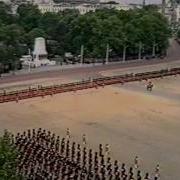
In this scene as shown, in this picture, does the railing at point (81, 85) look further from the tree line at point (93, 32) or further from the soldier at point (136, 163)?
the soldier at point (136, 163)

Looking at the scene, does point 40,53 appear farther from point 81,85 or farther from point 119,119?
point 119,119

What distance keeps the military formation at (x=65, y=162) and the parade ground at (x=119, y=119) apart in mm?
932

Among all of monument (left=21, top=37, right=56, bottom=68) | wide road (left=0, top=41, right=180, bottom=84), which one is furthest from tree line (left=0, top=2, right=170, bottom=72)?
wide road (left=0, top=41, right=180, bottom=84)

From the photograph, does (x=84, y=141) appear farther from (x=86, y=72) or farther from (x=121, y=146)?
(x=86, y=72)

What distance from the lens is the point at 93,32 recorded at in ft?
169

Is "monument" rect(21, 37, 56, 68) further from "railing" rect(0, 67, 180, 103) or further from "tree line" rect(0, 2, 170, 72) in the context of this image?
"railing" rect(0, 67, 180, 103)

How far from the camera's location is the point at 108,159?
2253 cm

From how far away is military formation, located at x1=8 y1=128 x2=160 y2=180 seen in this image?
2052 cm

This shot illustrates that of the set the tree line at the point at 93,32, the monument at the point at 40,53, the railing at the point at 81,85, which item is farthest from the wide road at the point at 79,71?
the monument at the point at 40,53

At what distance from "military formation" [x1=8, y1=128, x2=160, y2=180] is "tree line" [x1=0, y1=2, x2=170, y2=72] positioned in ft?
74.0

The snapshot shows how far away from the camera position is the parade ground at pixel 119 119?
24.7m

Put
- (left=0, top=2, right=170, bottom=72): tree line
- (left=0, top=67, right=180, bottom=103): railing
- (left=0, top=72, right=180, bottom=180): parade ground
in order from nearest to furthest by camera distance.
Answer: (left=0, top=72, right=180, bottom=180): parade ground
(left=0, top=67, right=180, bottom=103): railing
(left=0, top=2, right=170, bottom=72): tree line

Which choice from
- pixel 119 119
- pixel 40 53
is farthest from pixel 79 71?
pixel 119 119

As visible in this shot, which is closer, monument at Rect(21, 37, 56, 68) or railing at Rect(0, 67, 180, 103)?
railing at Rect(0, 67, 180, 103)
